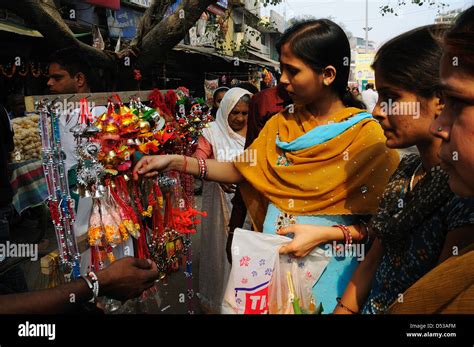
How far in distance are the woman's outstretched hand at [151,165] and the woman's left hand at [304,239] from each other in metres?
0.66

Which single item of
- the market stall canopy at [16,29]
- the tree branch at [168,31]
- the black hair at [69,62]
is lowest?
the black hair at [69,62]

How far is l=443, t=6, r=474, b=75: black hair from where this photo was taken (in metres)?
0.82

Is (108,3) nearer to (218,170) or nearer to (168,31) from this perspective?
(168,31)

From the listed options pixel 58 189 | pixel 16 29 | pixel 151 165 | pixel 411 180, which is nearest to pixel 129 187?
pixel 151 165

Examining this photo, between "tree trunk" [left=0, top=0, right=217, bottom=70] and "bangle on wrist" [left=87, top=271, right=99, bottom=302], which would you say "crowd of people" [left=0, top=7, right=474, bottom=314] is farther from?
"tree trunk" [left=0, top=0, right=217, bottom=70]

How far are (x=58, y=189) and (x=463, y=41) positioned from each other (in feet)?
4.78

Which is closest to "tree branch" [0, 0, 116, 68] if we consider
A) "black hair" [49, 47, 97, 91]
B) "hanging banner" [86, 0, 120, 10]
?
"black hair" [49, 47, 97, 91]

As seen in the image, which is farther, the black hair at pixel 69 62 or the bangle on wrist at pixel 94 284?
the black hair at pixel 69 62

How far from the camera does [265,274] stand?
155 cm

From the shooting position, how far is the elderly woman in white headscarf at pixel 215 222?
304cm

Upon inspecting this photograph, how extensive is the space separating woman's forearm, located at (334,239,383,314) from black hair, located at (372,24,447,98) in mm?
549

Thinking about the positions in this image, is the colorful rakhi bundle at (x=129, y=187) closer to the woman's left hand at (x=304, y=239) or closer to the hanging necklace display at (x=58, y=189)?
the hanging necklace display at (x=58, y=189)

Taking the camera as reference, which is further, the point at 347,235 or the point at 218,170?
the point at 218,170

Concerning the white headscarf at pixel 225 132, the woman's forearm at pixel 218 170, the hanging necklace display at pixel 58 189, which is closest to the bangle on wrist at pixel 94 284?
the hanging necklace display at pixel 58 189
